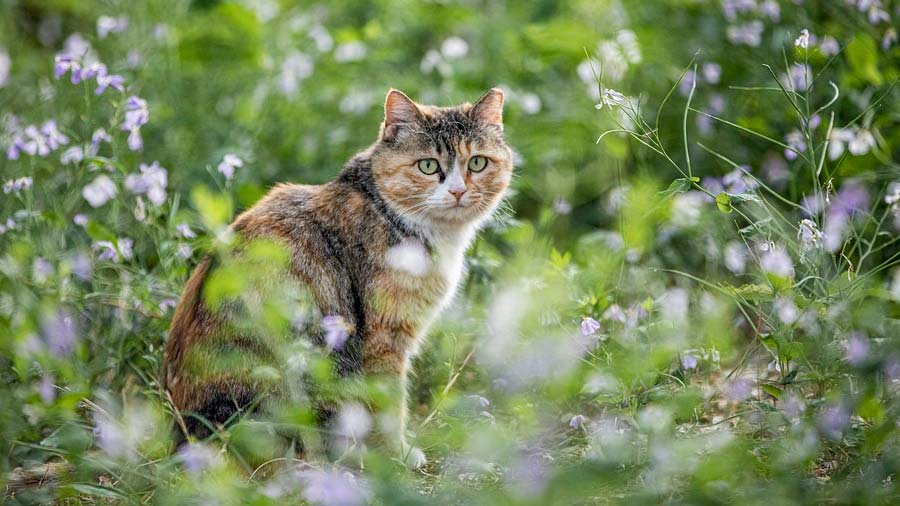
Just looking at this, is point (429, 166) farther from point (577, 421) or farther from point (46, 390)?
point (46, 390)

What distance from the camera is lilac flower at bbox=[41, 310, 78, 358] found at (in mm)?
2635

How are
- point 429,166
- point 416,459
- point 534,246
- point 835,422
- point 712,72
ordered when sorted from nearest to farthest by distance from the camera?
point 835,422 → point 416,459 → point 429,166 → point 534,246 → point 712,72

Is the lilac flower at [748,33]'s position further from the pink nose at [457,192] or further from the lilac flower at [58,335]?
the lilac flower at [58,335]

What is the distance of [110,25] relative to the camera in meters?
4.14

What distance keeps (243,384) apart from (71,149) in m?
1.35

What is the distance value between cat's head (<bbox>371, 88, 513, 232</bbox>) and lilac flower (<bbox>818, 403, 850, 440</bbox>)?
145cm

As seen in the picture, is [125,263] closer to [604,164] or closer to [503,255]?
[503,255]

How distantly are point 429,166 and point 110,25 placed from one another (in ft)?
5.81

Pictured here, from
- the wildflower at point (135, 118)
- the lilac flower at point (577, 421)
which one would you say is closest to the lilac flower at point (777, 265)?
the lilac flower at point (577, 421)

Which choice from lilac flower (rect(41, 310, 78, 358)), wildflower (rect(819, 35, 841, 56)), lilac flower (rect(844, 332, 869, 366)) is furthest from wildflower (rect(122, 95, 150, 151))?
wildflower (rect(819, 35, 841, 56))

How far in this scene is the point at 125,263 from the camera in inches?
154

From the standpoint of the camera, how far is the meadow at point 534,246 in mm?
2299

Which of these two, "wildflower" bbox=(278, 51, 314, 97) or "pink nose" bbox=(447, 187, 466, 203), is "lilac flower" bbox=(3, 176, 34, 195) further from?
"wildflower" bbox=(278, 51, 314, 97)

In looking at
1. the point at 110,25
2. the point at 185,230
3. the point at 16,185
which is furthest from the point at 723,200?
the point at 110,25
